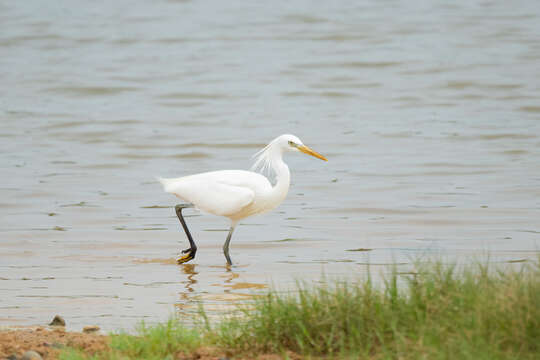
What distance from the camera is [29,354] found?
456 cm

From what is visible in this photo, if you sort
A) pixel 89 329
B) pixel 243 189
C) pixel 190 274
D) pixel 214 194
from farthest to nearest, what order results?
pixel 214 194 → pixel 243 189 → pixel 190 274 → pixel 89 329

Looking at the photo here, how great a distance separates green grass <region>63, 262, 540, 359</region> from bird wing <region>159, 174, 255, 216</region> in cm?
348

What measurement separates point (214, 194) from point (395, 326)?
170 inches

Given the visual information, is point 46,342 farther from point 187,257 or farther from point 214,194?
point 214,194

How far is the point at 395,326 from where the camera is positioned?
4.35 m

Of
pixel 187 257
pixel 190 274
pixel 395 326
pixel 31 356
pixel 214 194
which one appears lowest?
pixel 31 356

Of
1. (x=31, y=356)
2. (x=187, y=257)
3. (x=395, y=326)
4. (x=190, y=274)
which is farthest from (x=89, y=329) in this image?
(x=187, y=257)

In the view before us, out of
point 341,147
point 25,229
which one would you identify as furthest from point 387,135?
point 25,229

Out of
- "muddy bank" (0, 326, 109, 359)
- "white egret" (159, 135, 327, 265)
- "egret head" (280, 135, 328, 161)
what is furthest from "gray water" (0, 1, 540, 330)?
"egret head" (280, 135, 328, 161)

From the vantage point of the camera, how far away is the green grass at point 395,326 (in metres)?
4.10

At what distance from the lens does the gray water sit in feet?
26.9

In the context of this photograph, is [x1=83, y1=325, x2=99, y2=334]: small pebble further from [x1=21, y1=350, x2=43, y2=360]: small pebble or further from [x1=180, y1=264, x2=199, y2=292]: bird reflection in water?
[x1=180, y1=264, x2=199, y2=292]: bird reflection in water

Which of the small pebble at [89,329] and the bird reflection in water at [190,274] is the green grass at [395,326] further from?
the bird reflection in water at [190,274]

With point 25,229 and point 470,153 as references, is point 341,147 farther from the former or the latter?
point 25,229
